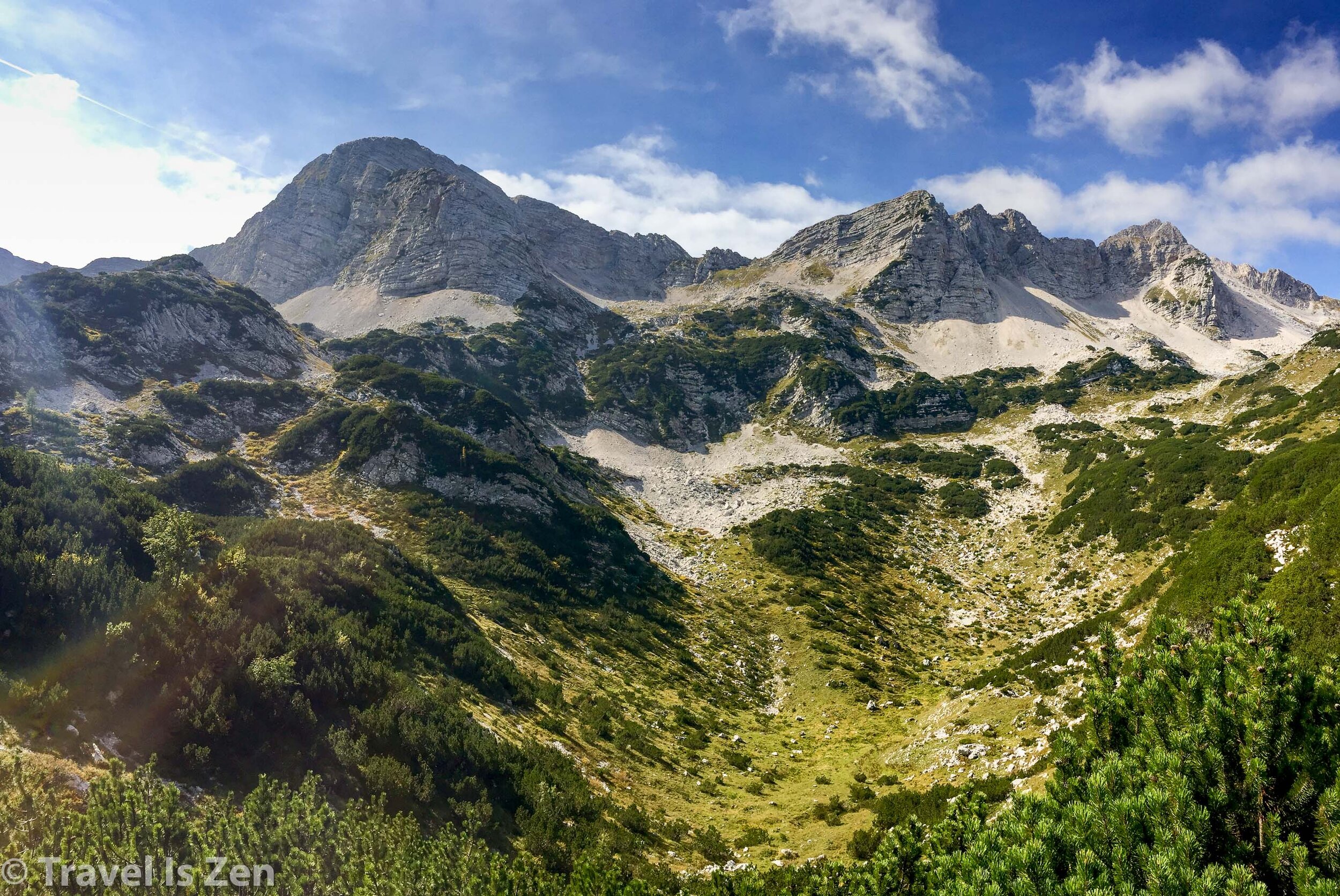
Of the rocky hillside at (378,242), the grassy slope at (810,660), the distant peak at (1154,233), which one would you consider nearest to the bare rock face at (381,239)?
the rocky hillside at (378,242)

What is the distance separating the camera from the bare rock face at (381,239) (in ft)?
A: 484

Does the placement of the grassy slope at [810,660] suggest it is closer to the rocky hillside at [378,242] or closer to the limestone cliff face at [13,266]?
the rocky hillside at [378,242]

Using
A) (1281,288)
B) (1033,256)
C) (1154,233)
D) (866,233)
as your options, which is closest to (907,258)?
(866,233)

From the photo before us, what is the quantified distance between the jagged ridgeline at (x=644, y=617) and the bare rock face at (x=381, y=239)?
167 feet

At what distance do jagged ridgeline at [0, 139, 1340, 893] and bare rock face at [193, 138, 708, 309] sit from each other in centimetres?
5076

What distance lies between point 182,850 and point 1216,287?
8534 inches

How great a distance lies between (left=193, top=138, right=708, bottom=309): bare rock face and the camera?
484 feet

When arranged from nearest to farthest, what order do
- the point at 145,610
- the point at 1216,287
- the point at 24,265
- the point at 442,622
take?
the point at 145,610 → the point at 442,622 → the point at 1216,287 → the point at 24,265

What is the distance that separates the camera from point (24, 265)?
177875 millimetres

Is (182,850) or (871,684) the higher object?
(182,850)

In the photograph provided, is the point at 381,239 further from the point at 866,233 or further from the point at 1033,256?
the point at 1033,256

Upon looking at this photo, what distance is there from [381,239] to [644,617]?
164618 mm

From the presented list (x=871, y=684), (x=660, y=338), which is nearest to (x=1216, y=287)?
(x=660, y=338)

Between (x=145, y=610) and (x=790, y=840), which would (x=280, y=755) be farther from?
(x=790, y=840)
